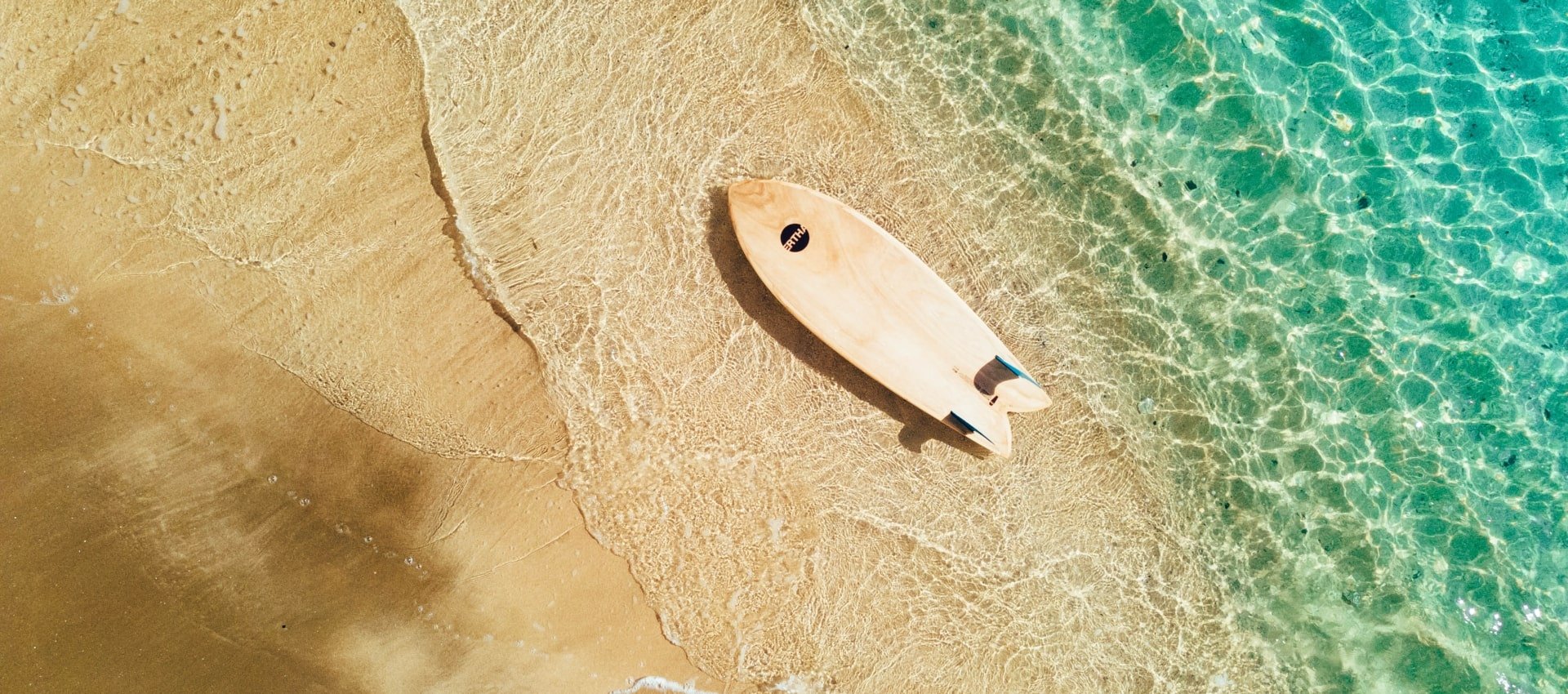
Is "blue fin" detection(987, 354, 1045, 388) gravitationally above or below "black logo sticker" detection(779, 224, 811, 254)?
below

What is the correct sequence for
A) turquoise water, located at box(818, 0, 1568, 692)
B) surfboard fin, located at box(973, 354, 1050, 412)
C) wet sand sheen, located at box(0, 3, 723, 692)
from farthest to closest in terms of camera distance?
turquoise water, located at box(818, 0, 1568, 692), surfboard fin, located at box(973, 354, 1050, 412), wet sand sheen, located at box(0, 3, 723, 692)

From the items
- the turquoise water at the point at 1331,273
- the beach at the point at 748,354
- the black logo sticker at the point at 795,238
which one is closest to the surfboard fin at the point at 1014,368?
the beach at the point at 748,354

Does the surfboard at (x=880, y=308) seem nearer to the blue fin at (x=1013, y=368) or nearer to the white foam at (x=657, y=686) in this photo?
the blue fin at (x=1013, y=368)

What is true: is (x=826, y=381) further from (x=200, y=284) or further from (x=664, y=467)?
(x=200, y=284)

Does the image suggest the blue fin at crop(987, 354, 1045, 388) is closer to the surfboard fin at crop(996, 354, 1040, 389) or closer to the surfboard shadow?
the surfboard fin at crop(996, 354, 1040, 389)

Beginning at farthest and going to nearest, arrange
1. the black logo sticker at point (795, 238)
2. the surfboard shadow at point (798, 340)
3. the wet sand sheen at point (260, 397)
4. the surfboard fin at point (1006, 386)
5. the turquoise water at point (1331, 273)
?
the turquoise water at point (1331, 273)
the surfboard shadow at point (798, 340)
the surfboard fin at point (1006, 386)
the black logo sticker at point (795, 238)
the wet sand sheen at point (260, 397)

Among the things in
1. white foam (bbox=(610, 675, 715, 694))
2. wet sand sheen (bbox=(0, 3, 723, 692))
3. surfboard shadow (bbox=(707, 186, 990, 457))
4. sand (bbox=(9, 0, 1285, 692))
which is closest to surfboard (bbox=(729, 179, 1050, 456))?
surfboard shadow (bbox=(707, 186, 990, 457))

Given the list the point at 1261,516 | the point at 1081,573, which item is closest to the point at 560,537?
the point at 1081,573
